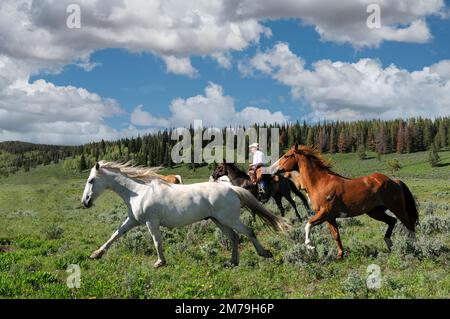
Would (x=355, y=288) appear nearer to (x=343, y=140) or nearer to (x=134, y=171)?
(x=134, y=171)

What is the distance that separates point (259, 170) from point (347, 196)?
24.2 ft

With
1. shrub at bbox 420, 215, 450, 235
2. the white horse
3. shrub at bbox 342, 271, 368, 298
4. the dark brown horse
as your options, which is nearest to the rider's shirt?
the dark brown horse

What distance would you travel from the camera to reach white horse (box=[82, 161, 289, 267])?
1011 cm

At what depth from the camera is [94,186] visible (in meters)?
10.7

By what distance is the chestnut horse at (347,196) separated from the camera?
36.8 ft

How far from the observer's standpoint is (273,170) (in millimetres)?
12727

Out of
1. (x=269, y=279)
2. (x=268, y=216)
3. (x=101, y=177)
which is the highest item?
(x=101, y=177)

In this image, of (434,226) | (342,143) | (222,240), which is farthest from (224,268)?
(342,143)

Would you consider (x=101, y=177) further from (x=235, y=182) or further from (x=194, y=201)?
(x=235, y=182)

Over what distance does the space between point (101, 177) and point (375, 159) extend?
152145mm

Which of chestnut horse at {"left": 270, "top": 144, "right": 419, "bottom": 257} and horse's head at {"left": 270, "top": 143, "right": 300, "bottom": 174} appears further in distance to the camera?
horse's head at {"left": 270, "top": 143, "right": 300, "bottom": 174}

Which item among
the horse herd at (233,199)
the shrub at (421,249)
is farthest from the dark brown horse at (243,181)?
the shrub at (421,249)

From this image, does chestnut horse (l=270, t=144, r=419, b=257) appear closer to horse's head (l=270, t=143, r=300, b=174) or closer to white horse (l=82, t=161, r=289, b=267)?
horse's head (l=270, t=143, r=300, b=174)
